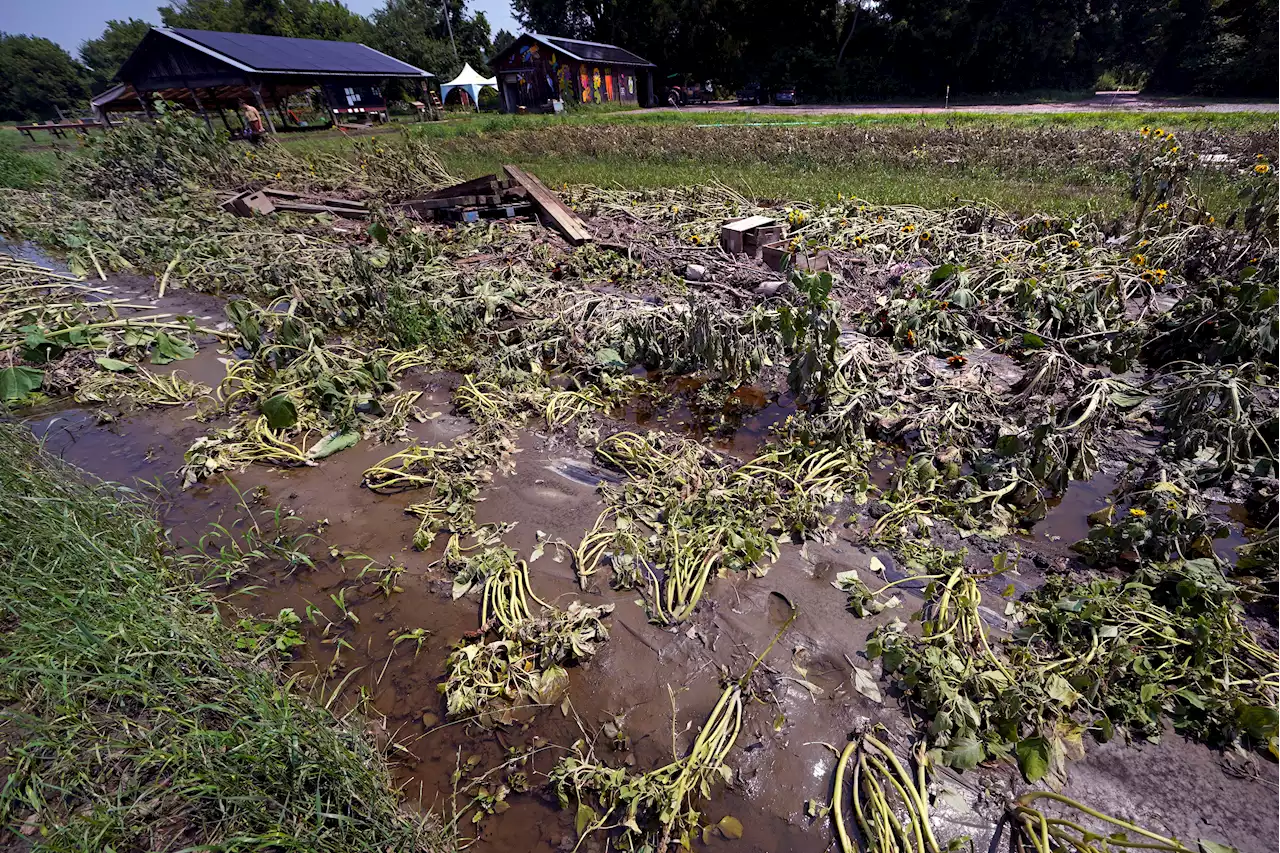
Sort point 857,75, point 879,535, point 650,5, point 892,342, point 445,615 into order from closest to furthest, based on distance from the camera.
Answer: point 445,615, point 879,535, point 892,342, point 857,75, point 650,5

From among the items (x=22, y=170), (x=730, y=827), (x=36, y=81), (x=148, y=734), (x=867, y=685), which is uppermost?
(x=36, y=81)

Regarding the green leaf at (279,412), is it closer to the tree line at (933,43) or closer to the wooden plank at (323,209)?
the wooden plank at (323,209)

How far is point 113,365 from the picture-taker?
18.5 feet

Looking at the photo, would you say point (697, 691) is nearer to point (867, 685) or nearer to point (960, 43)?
point (867, 685)

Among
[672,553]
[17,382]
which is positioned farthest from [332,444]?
[17,382]

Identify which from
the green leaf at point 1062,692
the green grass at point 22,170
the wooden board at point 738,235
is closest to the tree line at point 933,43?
the wooden board at point 738,235

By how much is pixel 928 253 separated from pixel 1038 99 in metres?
31.1

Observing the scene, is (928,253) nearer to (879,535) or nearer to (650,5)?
(879,535)

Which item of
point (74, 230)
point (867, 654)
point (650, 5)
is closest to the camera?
point (867, 654)

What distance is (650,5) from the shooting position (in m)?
36.8

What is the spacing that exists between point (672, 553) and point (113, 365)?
630cm

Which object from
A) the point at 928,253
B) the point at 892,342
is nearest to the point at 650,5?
the point at 928,253

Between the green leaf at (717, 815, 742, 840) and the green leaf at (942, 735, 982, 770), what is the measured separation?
2.91ft

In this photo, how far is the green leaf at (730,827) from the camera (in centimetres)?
213
